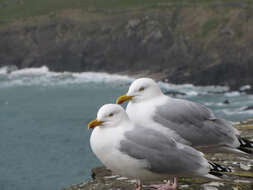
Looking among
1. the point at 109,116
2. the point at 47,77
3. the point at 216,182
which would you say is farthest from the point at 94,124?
the point at 47,77

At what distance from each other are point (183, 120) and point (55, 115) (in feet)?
184

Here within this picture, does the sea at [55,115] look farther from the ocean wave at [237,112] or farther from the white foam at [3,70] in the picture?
the white foam at [3,70]

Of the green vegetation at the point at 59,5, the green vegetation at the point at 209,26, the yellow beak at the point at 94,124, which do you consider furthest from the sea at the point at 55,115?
the yellow beak at the point at 94,124

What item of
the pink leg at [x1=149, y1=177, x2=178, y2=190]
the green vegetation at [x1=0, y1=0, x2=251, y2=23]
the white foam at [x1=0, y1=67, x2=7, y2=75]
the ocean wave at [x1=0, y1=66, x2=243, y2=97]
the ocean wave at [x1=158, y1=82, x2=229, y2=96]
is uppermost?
the green vegetation at [x1=0, y1=0, x2=251, y2=23]

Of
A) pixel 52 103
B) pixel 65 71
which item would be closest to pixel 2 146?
pixel 52 103

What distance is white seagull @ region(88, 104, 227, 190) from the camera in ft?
23.4

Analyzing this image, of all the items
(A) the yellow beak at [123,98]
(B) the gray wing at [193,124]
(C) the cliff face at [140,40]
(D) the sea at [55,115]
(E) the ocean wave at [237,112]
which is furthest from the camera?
(C) the cliff face at [140,40]

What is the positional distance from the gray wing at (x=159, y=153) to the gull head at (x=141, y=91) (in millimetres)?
1243

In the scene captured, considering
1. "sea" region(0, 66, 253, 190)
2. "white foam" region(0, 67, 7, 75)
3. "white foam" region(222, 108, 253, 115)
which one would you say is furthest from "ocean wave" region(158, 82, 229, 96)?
"white foam" region(0, 67, 7, 75)

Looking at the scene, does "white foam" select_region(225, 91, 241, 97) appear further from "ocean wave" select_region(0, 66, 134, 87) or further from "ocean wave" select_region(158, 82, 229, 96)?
"ocean wave" select_region(0, 66, 134, 87)

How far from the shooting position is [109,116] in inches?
285

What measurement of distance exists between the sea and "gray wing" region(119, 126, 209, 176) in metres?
32.4

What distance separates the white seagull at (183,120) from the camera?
27.1 feet

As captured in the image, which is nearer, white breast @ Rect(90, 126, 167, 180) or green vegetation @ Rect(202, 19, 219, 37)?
white breast @ Rect(90, 126, 167, 180)
